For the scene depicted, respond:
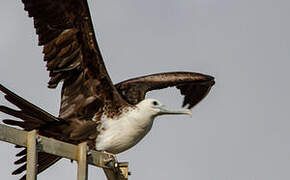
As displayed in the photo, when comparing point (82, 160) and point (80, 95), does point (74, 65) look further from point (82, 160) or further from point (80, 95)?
point (82, 160)

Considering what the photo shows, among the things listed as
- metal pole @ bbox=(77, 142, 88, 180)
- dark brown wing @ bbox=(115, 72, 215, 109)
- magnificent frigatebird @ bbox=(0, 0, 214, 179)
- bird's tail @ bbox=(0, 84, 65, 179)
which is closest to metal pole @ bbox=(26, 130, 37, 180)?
metal pole @ bbox=(77, 142, 88, 180)

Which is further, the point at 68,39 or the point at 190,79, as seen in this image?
the point at 190,79

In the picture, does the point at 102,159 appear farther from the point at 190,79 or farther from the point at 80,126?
the point at 190,79

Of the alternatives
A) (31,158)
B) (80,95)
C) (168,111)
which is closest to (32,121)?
(80,95)

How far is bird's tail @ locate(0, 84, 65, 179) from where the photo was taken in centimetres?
785

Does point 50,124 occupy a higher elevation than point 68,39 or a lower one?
lower

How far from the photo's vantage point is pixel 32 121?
8297 mm

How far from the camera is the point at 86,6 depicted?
28.0 ft

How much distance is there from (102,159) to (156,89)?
114 inches

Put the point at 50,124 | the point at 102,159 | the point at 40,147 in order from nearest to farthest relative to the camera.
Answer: the point at 40,147 → the point at 102,159 → the point at 50,124

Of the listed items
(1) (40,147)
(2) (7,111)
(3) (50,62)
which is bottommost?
(1) (40,147)

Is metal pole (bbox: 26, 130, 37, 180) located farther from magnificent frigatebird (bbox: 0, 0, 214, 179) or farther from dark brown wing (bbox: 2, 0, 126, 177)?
dark brown wing (bbox: 2, 0, 126, 177)

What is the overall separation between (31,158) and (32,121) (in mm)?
2361

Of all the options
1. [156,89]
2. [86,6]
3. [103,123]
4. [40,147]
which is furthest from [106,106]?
[40,147]
